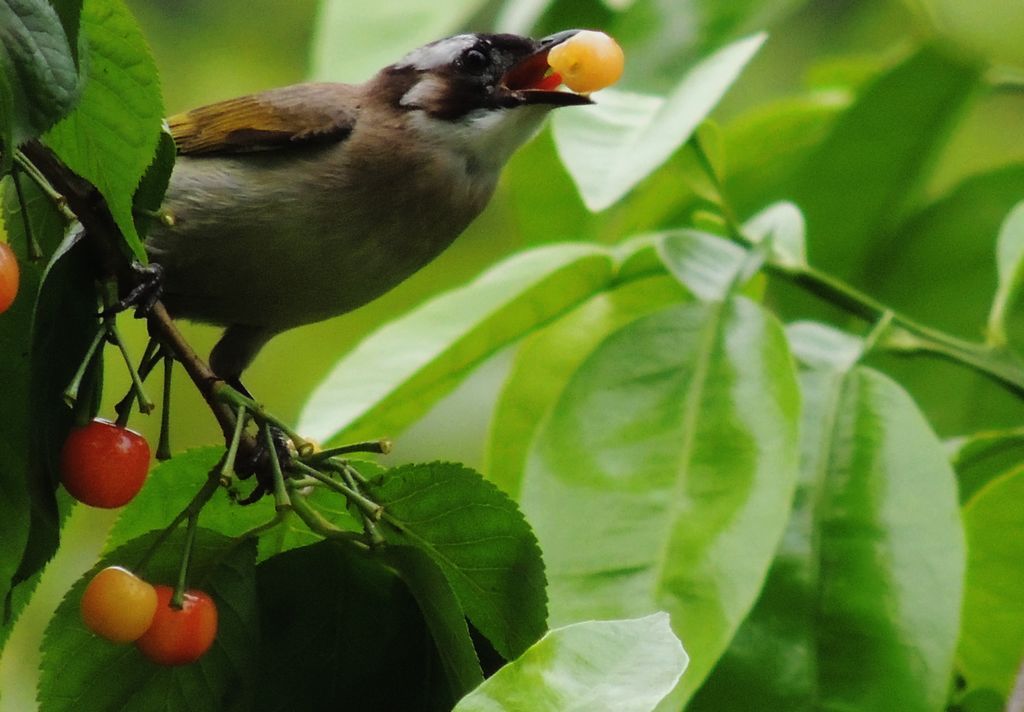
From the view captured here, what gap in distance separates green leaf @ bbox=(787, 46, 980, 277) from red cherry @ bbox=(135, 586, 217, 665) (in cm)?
183

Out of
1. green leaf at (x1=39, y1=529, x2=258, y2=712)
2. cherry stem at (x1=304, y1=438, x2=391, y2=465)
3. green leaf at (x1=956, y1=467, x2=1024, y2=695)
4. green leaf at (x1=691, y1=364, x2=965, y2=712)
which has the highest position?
cherry stem at (x1=304, y1=438, x2=391, y2=465)

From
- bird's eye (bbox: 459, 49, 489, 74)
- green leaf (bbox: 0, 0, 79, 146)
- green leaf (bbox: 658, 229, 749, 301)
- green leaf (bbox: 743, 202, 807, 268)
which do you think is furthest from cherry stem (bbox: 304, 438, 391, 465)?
bird's eye (bbox: 459, 49, 489, 74)

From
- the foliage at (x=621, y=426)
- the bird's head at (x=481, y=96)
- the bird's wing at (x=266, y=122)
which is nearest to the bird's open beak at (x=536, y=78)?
the bird's head at (x=481, y=96)

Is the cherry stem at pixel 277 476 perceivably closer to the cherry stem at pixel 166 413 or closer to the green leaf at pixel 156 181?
the cherry stem at pixel 166 413

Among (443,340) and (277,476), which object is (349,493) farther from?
(443,340)

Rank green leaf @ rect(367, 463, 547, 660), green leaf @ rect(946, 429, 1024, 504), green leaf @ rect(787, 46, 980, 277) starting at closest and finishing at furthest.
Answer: green leaf @ rect(367, 463, 547, 660), green leaf @ rect(946, 429, 1024, 504), green leaf @ rect(787, 46, 980, 277)

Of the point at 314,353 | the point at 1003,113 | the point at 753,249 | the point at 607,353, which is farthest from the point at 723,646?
the point at 1003,113

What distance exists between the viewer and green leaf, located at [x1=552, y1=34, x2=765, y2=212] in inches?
76.9

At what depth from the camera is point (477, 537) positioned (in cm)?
139

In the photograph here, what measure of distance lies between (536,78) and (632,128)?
0.54 m

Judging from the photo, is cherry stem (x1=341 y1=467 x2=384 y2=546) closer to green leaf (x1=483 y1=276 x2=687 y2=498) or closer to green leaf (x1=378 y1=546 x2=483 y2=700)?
green leaf (x1=378 y1=546 x2=483 y2=700)

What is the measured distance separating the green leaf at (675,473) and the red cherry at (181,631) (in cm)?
54

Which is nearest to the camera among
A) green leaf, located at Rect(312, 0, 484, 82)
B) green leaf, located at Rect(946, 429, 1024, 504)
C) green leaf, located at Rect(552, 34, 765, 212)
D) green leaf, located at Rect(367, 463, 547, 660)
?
green leaf, located at Rect(367, 463, 547, 660)

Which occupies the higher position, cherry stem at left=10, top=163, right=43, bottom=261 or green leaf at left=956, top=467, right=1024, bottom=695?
cherry stem at left=10, top=163, right=43, bottom=261
